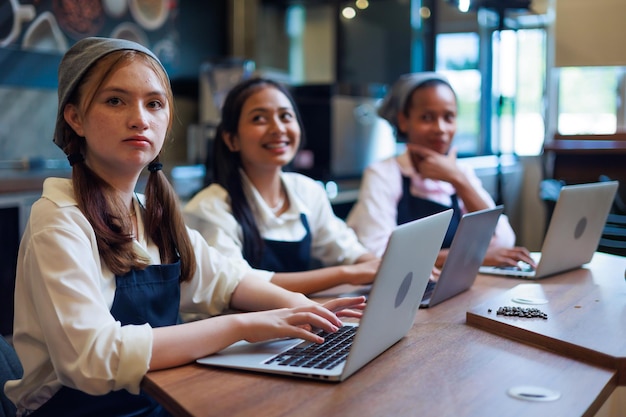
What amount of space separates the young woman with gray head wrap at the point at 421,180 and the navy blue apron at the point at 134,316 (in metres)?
1.03

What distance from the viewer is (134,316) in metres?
1.22

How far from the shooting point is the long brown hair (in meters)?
1.19

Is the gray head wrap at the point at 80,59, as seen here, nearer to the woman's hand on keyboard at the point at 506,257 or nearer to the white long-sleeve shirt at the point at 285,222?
the white long-sleeve shirt at the point at 285,222

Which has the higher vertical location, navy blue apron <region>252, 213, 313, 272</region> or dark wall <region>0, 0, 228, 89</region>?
dark wall <region>0, 0, 228, 89</region>

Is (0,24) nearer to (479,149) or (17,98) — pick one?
(17,98)

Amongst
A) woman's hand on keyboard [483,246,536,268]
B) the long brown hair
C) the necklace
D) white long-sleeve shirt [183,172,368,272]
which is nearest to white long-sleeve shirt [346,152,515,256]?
white long-sleeve shirt [183,172,368,272]

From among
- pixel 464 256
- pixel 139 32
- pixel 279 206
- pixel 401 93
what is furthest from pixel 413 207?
pixel 139 32

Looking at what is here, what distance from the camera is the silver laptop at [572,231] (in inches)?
67.1

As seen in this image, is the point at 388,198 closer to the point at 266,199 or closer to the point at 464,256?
the point at 266,199

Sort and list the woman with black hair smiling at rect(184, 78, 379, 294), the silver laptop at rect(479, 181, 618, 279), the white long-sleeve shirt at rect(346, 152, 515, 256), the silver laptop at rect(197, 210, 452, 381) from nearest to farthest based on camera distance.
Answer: the silver laptop at rect(197, 210, 452, 381) < the silver laptop at rect(479, 181, 618, 279) < the woman with black hair smiling at rect(184, 78, 379, 294) < the white long-sleeve shirt at rect(346, 152, 515, 256)

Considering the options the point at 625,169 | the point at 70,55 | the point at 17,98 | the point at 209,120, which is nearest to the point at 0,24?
the point at 17,98

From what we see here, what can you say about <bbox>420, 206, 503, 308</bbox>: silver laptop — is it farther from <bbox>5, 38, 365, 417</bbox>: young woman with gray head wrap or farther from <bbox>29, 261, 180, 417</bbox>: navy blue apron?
<bbox>29, 261, 180, 417</bbox>: navy blue apron

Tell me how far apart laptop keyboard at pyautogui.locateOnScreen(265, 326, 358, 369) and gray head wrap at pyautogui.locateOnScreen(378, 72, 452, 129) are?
1.35 m

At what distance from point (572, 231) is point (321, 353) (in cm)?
95
